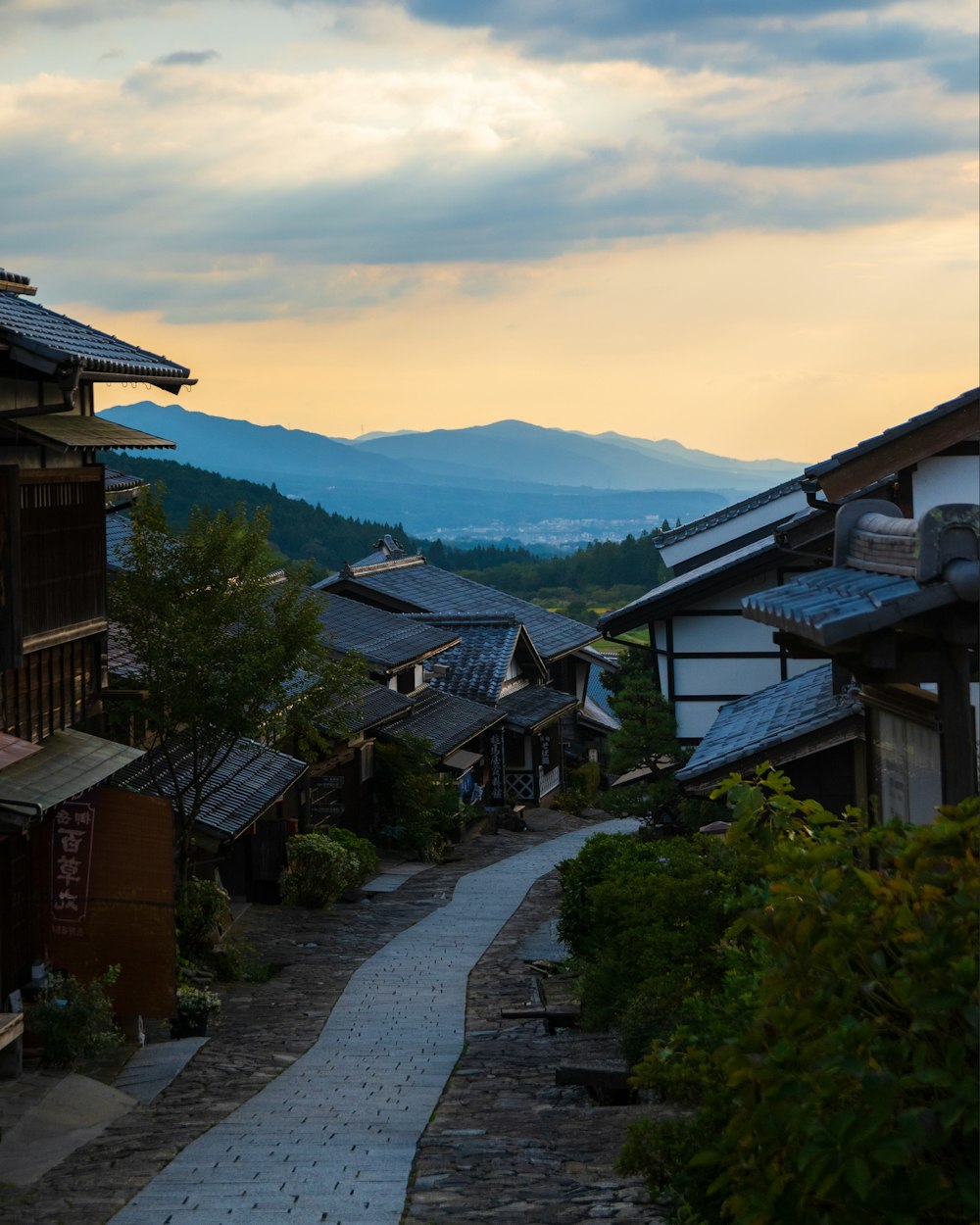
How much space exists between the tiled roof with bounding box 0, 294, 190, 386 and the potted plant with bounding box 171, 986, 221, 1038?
7189 mm

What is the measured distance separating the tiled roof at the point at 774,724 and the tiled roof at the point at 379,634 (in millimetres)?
18366

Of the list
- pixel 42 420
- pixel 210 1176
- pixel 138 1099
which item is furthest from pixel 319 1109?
pixel 42 420

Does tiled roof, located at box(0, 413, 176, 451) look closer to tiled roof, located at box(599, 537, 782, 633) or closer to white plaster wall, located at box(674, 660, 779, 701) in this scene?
tiled roof, located at box(599, 537, 782, 633)

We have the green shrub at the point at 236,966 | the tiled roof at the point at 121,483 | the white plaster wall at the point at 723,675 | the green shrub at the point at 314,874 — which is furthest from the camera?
the white plaster wall at the point at 723,675

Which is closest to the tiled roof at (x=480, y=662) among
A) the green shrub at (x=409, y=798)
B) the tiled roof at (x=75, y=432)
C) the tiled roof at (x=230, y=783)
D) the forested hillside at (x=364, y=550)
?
the green shrub at (x=409, y=798)

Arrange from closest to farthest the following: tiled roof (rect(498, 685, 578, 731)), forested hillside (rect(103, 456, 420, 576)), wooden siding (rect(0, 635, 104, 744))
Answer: wooden siding (rect(0, 635, 104, 744)) → tiled roof (rect(498, 685, 578, 731)) → forested hillside (rect(103, 456, 420, 576))

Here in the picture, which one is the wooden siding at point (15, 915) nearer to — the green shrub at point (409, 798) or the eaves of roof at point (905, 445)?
the eaves of roof at point (905, 445)

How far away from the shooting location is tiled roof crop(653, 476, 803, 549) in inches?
1243

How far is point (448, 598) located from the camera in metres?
53.2

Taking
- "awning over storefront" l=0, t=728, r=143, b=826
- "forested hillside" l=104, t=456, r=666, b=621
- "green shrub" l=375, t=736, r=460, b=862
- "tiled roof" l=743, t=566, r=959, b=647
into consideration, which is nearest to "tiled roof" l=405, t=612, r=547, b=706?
"green shrub" l=375, t=736, r=460, b=862

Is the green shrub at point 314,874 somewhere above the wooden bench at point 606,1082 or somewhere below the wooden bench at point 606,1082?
below

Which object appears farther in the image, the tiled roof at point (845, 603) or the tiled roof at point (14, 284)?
the tiled roof at point (14, 284)

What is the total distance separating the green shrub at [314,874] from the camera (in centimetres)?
2620

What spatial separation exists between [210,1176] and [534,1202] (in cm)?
248
